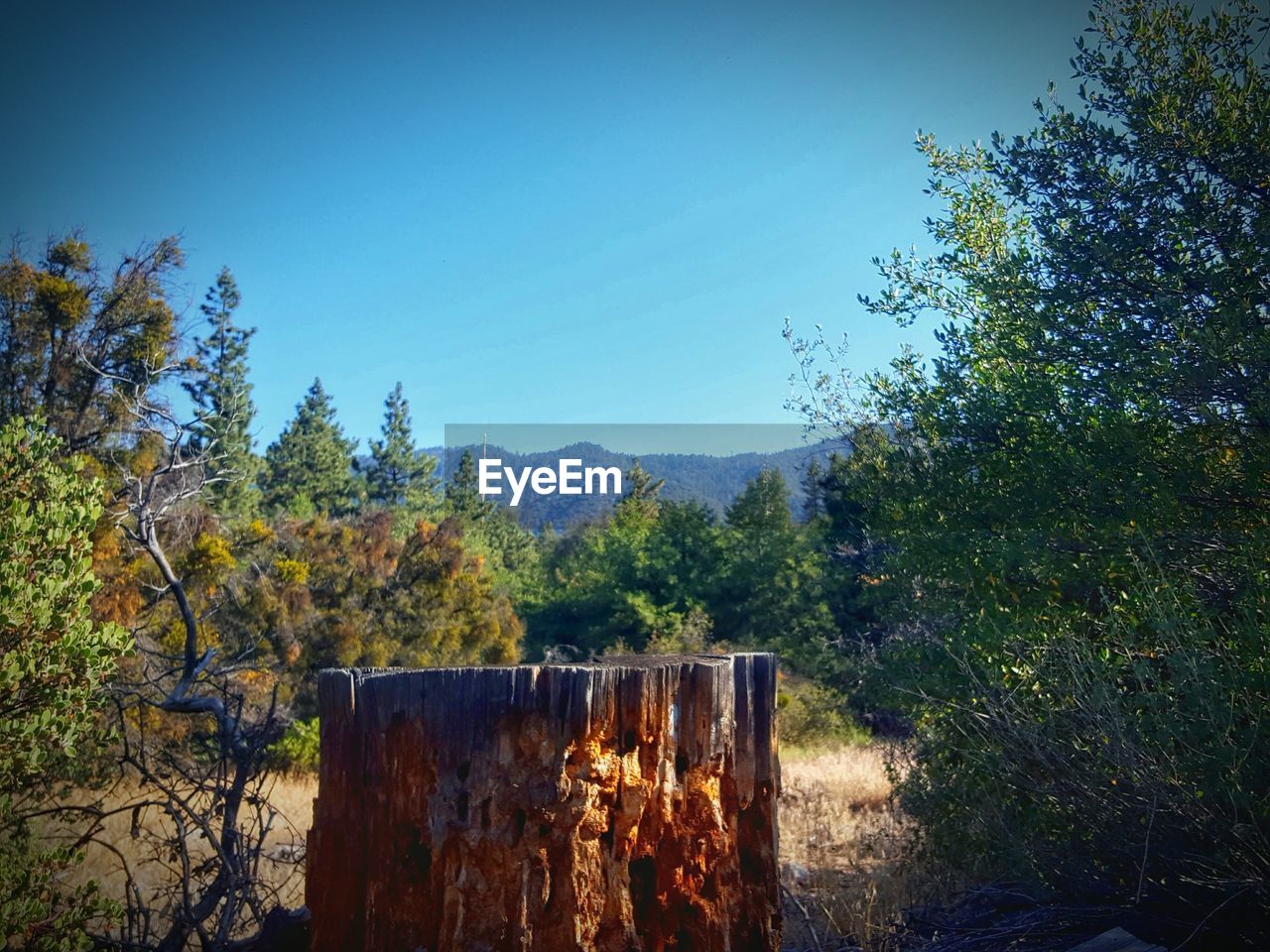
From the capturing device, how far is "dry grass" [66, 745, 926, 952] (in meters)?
5.57

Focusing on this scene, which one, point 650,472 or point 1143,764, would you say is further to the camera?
point 650,472

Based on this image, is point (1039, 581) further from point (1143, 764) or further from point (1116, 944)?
point (1116, 944)

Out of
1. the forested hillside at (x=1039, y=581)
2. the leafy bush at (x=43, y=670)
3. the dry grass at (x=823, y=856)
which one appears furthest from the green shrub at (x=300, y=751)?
→ the leafy bush at (x=43, y=670)

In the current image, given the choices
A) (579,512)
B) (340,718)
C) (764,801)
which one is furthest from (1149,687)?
(579,512)

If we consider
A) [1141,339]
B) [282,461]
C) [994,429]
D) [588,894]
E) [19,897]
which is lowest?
[19,897]

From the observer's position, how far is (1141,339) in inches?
244

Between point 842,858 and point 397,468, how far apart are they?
48630 mm

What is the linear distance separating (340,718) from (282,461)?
44617 millimetres

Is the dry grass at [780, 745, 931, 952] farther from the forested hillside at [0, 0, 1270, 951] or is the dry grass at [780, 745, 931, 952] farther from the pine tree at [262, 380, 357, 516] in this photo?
the pine tree at [262, 380, 357, 516]

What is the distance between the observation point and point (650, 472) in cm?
6512

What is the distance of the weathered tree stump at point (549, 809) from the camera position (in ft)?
9.36

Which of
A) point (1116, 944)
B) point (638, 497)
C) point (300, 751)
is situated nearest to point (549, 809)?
point (1116, 944)

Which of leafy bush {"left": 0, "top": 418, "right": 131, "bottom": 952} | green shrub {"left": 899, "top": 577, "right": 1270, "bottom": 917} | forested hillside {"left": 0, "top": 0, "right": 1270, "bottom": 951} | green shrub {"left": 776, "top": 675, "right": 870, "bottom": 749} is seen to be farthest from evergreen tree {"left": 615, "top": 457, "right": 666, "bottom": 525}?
leafy bush {"left": 0, "top": 418, "right": 131, "bottom": 952}

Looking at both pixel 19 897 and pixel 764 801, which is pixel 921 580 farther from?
pixel 19 897
